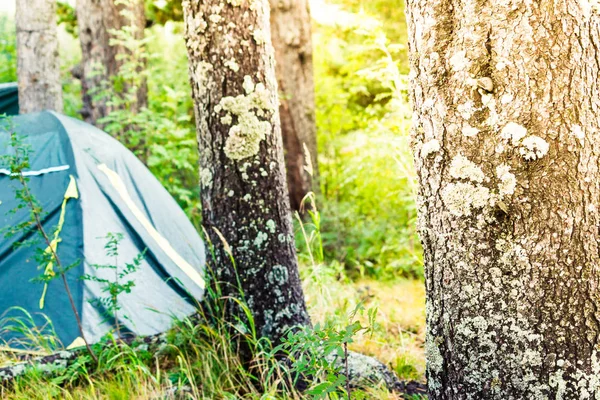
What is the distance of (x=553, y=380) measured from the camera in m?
1.47

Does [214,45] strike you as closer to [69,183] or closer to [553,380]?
[69,183]

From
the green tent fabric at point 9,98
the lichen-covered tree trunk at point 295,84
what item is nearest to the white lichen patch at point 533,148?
the lichen-covered tree trunk at point 295,84

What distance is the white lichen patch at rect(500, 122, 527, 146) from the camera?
56.7 inches

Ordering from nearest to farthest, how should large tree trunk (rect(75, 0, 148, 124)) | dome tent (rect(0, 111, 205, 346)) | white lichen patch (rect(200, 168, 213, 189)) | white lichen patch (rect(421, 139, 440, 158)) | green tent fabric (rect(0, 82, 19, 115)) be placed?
white lichen patch (rect(421, 139, 440, 158)) < white lichen patch (rect(200, 168, 213, 189)) < dome tent (rect(0, 111, 205, 346)) < large tree trunk (rect(75, 0, 148, 124)) < green tent fabric (rect(0, 82, 19, 115))

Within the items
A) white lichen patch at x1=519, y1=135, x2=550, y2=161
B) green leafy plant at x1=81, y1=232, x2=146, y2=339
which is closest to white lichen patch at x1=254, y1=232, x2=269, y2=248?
green leafy plant at x1=81, y1=232, x2=146, y2=339

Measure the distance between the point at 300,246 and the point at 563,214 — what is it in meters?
4.93

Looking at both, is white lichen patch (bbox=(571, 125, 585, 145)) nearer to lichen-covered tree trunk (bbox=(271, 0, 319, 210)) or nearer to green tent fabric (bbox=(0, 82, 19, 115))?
lichen-covered tree trunk (bbox=(271, 0, 319, 210))

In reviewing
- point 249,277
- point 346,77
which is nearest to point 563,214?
point 249,277

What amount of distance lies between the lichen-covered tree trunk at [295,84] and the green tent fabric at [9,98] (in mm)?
2711

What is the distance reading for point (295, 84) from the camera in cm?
647

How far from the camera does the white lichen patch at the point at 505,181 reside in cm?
146

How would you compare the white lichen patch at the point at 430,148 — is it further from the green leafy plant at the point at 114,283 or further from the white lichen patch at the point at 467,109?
the green leafy plant at the point at 114,283

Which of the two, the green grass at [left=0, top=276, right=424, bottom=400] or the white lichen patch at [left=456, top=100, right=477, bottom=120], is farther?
the green grass at [left=0, top=276, right=424, bottom=400]

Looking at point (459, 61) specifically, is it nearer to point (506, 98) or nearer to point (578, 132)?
point (506, 98)
